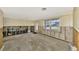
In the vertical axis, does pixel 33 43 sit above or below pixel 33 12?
below

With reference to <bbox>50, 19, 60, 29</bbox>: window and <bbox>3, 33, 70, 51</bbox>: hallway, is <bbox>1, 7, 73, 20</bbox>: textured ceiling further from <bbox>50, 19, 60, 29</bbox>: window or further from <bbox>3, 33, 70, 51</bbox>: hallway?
<bbox>3, 33, 70, 51</bbox>: hallway

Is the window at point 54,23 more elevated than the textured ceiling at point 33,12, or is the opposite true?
the textured ceiling at point 33,12

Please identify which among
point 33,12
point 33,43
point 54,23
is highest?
point 33,12

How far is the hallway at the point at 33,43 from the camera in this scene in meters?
1.31

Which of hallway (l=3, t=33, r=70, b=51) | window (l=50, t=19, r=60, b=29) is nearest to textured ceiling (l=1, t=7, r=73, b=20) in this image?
window (l=50, t=19, r=60, b=29)

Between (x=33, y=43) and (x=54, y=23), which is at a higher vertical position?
(x=54, y=23)

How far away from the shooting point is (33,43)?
1.35 metres

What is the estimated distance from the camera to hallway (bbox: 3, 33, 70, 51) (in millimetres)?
1313

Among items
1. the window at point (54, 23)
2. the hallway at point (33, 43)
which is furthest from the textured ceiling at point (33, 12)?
the hallway at point (33, 43)

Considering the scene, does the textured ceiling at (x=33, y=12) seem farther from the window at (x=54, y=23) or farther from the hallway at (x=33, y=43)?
the hallway at (x=33, y=43)
